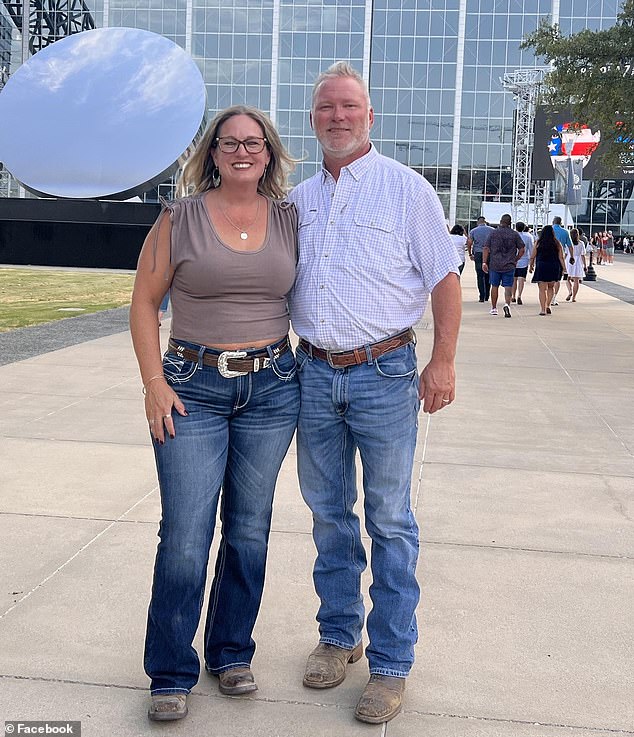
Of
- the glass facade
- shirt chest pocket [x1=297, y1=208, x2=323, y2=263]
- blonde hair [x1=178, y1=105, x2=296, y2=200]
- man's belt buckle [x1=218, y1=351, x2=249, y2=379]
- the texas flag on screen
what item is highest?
the glass facade

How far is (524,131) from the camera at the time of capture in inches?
2295

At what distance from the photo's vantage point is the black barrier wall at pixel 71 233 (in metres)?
29.3

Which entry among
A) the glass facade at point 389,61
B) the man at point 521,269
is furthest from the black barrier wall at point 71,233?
the glass facade at point 389,61

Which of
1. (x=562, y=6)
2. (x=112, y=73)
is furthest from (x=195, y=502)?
(x=562, y=6)

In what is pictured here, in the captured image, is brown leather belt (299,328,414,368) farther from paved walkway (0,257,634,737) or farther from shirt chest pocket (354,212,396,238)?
paved walkway (0,257,634,737)

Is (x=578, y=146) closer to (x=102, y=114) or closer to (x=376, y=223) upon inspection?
(x=102, y=114)

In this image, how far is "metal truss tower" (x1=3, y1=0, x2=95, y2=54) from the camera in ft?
209

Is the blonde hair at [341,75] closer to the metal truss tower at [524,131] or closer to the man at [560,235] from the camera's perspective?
the man at [560,235]

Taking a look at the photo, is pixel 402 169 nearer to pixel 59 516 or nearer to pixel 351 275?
pixel 351 275

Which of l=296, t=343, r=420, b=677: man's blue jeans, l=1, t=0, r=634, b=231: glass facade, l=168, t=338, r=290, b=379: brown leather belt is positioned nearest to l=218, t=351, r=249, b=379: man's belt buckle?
l=168, t=338, r=290, b=379: brown leather belt

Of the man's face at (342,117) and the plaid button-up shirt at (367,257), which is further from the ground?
the man's face at (342,117)

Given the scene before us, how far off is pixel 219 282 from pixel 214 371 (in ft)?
0.91

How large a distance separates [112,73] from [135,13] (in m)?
45.3

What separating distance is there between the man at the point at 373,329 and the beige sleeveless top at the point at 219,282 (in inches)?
6.7
